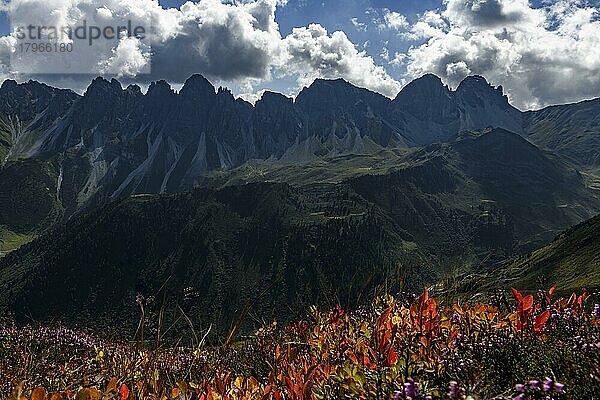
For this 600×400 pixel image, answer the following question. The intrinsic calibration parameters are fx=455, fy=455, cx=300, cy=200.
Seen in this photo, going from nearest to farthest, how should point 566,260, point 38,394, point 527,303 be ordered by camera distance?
point 38,394, point 527,303, point 566,260

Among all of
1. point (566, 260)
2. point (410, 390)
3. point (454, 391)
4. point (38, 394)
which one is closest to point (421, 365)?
point (410, 390)

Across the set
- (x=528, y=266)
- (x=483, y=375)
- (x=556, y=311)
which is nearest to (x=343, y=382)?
(x=483, y=375)

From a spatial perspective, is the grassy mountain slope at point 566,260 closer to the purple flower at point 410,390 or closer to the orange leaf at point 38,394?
the purple flower at point 410,390

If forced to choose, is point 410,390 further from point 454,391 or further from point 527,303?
point 527,303

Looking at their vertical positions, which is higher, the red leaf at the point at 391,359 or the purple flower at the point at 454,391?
the purple flower at the point at 454,391

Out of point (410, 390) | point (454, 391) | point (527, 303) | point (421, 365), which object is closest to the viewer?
point (454, 391)

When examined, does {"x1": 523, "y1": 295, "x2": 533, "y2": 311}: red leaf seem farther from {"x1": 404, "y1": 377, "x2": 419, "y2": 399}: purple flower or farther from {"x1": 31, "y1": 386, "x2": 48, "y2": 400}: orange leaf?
{"x1": 31, "y1": 386, "x2": 48, "y2": 400}: orange leaf

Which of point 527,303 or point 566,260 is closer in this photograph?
point 527,303

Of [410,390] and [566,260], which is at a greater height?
[410,390]

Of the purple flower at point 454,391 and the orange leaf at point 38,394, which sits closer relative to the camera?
the purple flower at point 454,391

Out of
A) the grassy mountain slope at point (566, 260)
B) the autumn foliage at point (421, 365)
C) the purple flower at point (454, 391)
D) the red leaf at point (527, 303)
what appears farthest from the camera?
the grassy mountain slope at point (566, 260)

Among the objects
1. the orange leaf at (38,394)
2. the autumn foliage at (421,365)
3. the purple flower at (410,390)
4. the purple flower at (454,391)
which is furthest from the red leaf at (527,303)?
the orange leaf at (38,394)

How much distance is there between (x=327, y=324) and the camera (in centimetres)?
557

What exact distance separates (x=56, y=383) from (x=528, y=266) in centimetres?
18109
